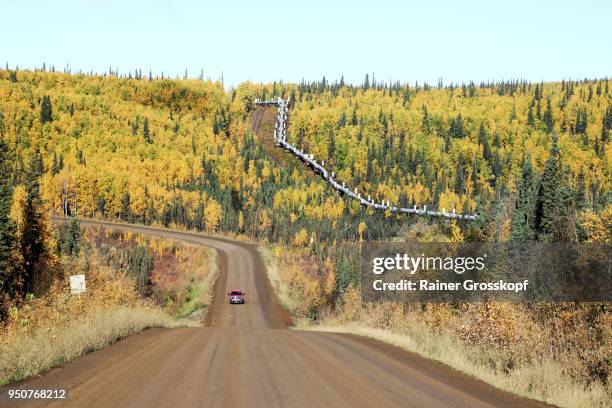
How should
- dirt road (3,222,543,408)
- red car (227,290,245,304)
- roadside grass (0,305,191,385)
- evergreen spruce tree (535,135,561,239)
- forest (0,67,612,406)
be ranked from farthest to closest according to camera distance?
evergreen spruce tree (535,135,561,239) < red car (227,290,245,304) < forest (0,67,612,406) < roadside grass (0,305,191,385) < dirt road (3,222,543,408)

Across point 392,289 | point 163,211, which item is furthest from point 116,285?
point 163,211

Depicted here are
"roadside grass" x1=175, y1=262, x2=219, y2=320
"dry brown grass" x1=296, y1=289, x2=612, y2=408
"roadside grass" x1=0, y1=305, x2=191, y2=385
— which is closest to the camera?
"dry brown grass" x1=296, y1=289, x2=612, y2=408

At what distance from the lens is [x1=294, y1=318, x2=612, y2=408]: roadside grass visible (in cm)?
973

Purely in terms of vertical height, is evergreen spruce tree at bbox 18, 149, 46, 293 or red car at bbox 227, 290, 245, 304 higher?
evergreen spruce tree at bbox 18, 149, 46, 293

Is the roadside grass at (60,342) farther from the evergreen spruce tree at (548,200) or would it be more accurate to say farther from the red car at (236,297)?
the evergreen spruce tree at (548,200)

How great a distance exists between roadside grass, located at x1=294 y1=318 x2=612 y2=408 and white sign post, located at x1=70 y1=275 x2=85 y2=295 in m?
9.86

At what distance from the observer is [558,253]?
23375 mm

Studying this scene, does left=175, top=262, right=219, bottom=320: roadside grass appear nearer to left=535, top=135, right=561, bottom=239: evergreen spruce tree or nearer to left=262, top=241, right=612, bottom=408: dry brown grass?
left=262, top=241, right=612, bottom=408: dry brown grass

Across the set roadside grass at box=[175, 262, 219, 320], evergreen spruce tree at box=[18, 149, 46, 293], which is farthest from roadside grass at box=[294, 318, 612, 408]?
evergreen spruce tree at box=[18, 149, 46, 293]

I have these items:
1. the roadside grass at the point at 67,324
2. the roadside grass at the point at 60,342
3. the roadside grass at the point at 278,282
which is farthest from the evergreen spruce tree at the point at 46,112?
the roadside grass at the point at 60,342

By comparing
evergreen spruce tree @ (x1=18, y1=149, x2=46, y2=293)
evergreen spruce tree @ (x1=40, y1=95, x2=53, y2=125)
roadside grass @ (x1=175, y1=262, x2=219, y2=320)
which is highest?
evergreen spruce tree @ (x1=40, y1=95, x2=53, y2=125)

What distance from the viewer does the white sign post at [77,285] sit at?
18203 millimetres

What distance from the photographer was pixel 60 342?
41.8ft

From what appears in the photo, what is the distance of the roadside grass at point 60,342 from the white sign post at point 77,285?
0.94 meters
